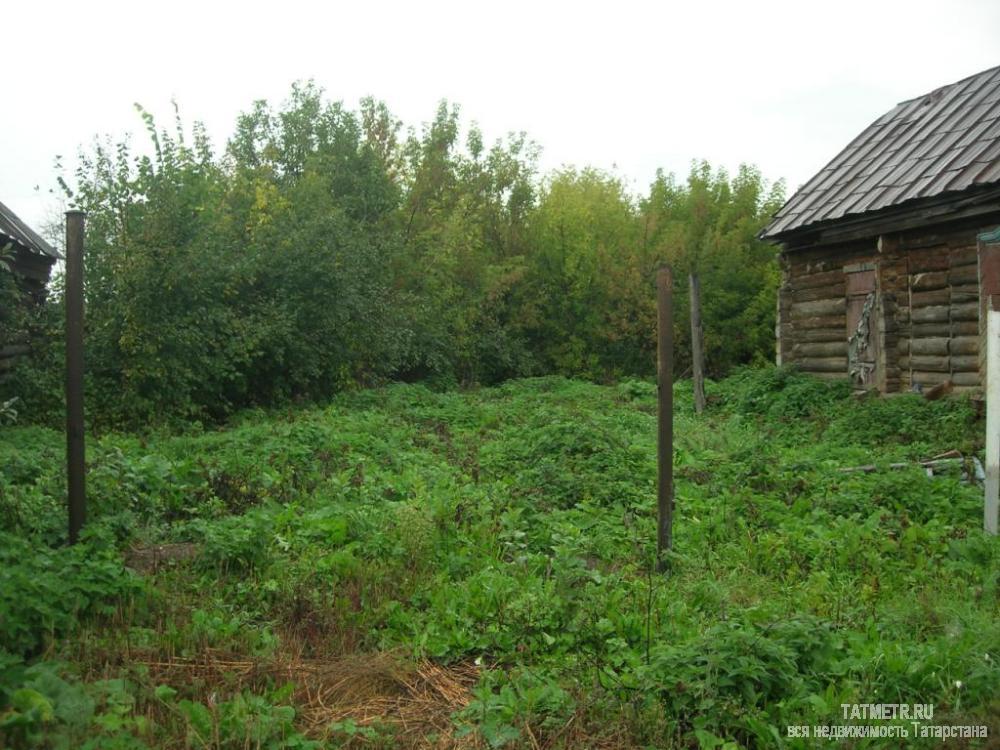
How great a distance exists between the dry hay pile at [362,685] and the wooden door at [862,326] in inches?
462

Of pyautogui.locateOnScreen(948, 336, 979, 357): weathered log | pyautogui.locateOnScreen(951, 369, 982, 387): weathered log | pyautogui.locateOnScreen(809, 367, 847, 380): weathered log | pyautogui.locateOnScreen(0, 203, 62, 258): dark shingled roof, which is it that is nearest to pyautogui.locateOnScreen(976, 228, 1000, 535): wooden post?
pyautogui.locateOnScreen(951, 369, 982, 387): weathered log

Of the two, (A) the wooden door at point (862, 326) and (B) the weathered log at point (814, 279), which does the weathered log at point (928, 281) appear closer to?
(A) the wooden door at point (862, 326)

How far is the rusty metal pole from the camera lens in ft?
16.2

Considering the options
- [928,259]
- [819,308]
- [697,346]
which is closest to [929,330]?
[928,259]

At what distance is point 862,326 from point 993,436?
→ 27.1 feet

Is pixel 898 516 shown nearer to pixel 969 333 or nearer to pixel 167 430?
pixel 969 333

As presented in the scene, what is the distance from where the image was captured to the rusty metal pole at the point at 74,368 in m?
4.93

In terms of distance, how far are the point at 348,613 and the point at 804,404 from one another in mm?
11344

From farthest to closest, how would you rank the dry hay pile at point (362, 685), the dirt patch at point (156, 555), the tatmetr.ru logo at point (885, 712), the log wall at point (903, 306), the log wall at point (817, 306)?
the log wall at point (817, 306), the log wall at point (903, 306), the dirt patch at point (156, 555), the dry hay pile at point (362, 685), the tatmetr.ru logo at point (885, 712)

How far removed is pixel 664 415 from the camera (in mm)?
5684

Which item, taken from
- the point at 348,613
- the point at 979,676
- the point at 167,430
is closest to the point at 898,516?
the point at 979,676

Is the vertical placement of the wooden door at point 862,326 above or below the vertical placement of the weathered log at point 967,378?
above

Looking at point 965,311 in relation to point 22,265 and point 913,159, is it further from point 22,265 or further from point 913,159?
point 22,265

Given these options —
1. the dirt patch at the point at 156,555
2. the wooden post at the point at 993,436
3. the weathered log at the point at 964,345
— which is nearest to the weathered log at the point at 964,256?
the weathered log at the point at 964,345
